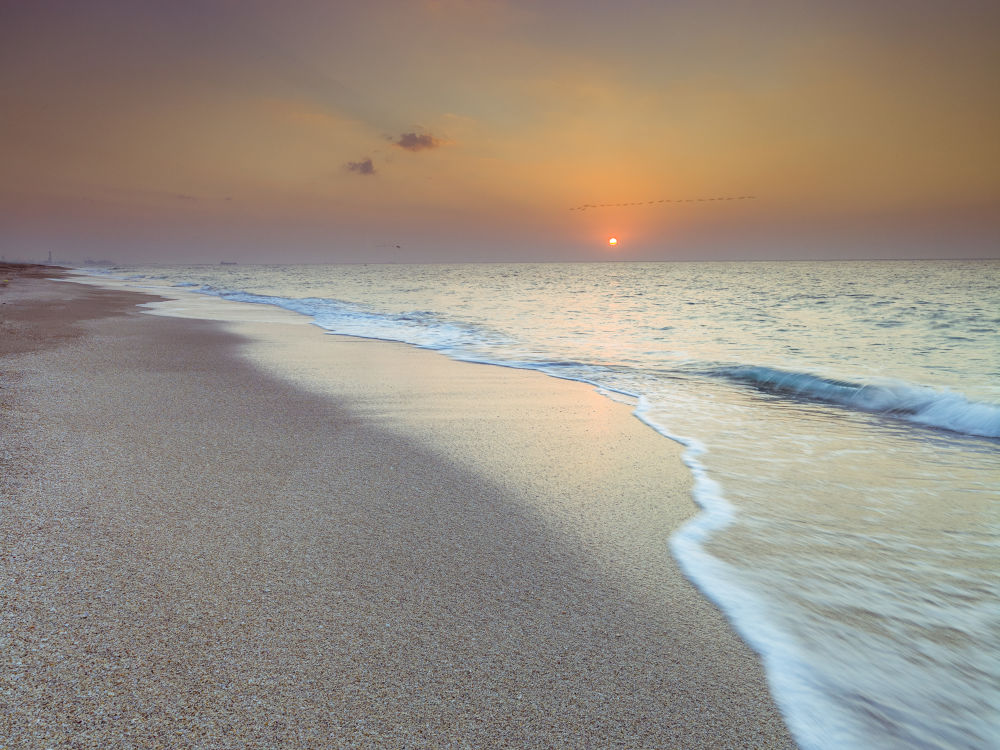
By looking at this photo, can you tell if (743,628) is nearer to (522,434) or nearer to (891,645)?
(891,645)

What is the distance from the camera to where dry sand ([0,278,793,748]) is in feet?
5.36

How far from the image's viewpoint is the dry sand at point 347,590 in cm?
163

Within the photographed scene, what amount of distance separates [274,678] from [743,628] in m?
1.63

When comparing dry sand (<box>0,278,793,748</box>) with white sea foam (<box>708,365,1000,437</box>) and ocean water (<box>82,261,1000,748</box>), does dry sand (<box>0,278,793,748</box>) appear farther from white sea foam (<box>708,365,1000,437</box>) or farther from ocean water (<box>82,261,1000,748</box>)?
white sea foam (<box>708,365,1000,437</box>)

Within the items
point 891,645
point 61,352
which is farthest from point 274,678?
point 61,352

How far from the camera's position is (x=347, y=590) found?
7.54 feet

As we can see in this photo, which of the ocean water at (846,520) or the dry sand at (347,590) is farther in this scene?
the ocean water at (846,520)

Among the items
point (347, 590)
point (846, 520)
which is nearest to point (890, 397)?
point (846, 520)

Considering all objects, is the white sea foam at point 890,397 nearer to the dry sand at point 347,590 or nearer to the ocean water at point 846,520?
the ocean water at point 846,520

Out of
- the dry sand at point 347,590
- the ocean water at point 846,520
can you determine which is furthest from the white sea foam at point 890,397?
the dry sand at point 347,590

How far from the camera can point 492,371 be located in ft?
26.7

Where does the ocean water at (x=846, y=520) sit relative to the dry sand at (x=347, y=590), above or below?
above

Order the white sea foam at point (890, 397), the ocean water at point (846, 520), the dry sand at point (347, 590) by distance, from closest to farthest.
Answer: the dry sand at point (347, 590) → the ocean water at point (846, 520) → the white sea foam at point (890, 397)

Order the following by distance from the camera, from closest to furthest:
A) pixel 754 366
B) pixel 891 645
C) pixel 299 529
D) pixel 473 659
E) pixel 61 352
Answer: pixel 473 659 < pixel 891 645 < pixel 299 529 < pixel 61 352 < pixel 754 366
